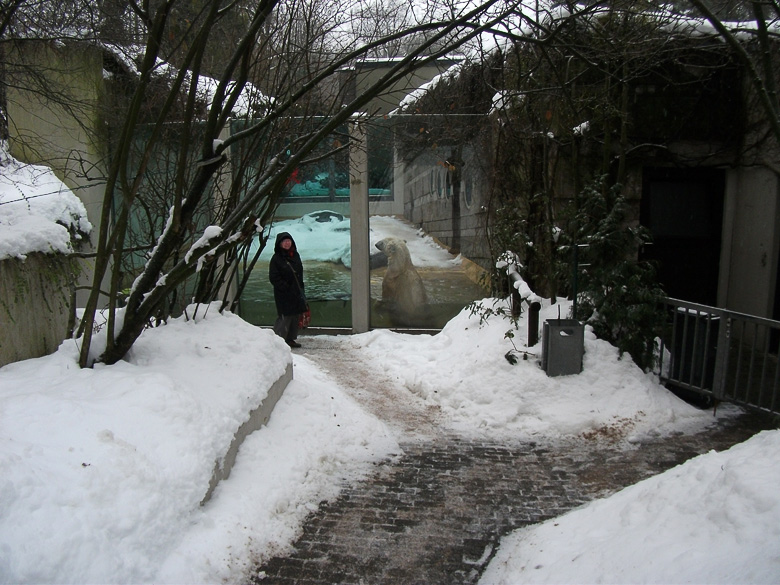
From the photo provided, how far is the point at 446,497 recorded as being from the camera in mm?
4520

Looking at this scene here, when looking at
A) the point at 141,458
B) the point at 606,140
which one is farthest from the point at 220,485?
the point at 606,140

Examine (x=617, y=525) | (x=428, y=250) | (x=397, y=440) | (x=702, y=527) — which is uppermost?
(x=428, y=250)

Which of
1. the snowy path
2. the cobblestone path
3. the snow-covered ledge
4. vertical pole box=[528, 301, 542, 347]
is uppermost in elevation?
vertical pole box=[528, 301, 542, 347]

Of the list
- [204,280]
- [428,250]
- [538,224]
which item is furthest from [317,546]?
[428,250]

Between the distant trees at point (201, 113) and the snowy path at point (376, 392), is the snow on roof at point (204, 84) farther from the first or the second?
the snowy path at point (376, 392)

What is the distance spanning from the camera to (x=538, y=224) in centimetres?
805

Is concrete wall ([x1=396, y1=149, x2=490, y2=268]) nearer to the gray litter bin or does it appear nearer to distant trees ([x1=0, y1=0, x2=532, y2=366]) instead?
distant trees ([x1=0, y1=0, x2=532, y2=366])

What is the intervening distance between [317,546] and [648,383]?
14.0 feet

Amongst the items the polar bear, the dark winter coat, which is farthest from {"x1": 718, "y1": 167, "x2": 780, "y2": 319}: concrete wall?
the dark winter coat

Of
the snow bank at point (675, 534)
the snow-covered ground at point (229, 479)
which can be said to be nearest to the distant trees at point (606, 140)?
the snow-covered ground at point (229, 479)

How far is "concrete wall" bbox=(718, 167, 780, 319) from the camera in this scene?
28.0 ft

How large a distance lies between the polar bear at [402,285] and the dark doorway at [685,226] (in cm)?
373

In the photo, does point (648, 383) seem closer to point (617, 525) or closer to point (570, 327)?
point (570, 327)

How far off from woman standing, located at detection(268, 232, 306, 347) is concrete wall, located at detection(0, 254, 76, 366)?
4415mm
